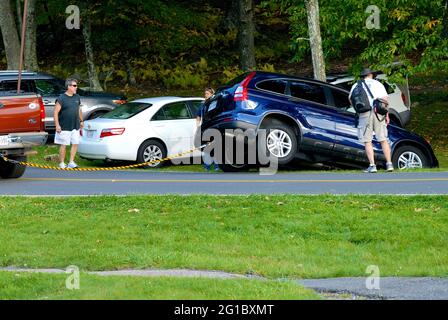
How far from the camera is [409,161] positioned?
20.6 m

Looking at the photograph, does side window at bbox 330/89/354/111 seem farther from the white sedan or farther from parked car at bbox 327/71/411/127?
the white sedan

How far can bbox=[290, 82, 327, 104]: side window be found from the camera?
2012cm

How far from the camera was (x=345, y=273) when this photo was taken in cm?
1116

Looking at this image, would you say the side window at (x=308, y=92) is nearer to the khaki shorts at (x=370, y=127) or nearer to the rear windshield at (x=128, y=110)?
the khaki shorts at (x=370, y=127)

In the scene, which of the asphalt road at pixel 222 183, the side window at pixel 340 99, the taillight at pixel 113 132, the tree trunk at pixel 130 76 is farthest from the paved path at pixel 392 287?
the tree trunk at pixel 130 76

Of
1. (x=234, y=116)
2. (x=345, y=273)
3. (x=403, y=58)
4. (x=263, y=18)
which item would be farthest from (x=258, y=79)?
(x=263, y=18)

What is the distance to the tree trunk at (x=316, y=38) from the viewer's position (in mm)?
24172

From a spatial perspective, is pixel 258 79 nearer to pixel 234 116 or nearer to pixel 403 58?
pixel 234 116

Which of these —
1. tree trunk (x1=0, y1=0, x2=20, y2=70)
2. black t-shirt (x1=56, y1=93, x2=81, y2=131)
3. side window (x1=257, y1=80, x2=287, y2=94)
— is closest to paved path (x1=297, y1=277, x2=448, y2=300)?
side window (x1=257, y1=80, x2=287, y2=94)

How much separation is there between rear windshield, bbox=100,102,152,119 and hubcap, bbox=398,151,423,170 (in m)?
5.42

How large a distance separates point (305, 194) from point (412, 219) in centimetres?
243

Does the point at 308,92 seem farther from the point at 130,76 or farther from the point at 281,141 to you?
the point at 130,76

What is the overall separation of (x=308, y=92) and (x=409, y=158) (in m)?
2.34

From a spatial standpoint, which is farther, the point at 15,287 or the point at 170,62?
the point at 170,62
